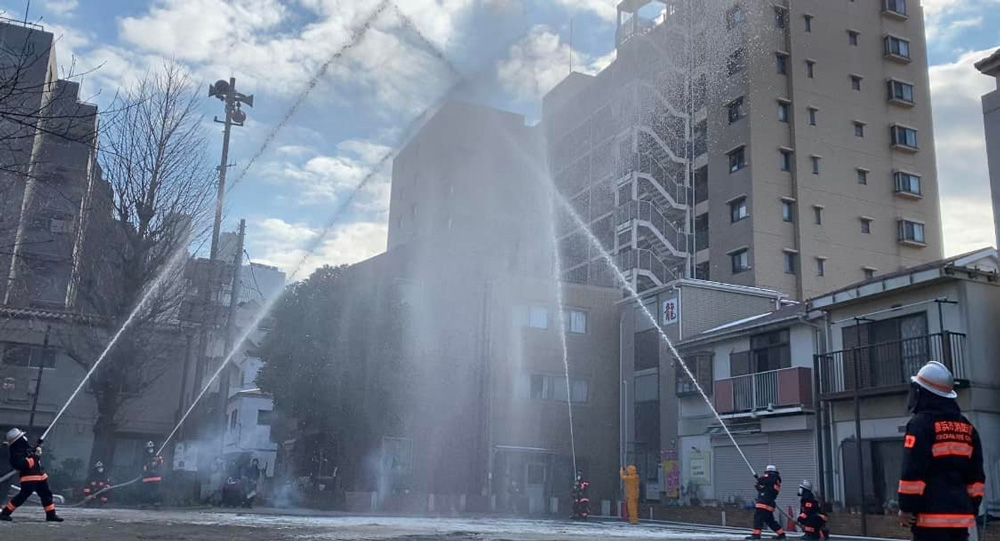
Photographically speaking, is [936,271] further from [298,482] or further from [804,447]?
[298,482]

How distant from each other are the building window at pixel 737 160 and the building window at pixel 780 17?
316 inches

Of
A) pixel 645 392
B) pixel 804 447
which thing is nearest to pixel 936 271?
pixel 804 447

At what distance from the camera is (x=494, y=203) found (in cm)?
5225

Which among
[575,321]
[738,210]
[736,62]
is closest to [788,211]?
[738,210]

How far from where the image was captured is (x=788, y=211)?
1841 inches

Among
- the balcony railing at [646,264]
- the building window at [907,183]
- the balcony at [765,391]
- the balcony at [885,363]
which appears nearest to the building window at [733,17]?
the building window at [907,183]

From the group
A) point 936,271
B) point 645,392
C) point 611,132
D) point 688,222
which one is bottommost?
point 645,392

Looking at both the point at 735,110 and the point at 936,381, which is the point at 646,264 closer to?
the point at 735,110

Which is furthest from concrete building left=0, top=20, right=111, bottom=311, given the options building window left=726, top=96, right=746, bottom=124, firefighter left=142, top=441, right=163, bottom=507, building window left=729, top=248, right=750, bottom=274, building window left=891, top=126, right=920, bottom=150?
building window left=891, top=126, right=920, bottom=150

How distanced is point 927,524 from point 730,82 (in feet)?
153

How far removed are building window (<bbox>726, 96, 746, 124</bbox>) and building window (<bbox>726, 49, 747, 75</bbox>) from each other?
1758mm

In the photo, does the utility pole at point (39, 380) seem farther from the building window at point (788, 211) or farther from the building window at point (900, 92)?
the building window at point (900, 92)

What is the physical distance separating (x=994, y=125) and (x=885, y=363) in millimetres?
7259

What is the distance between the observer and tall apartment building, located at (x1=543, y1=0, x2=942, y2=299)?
4662cm
